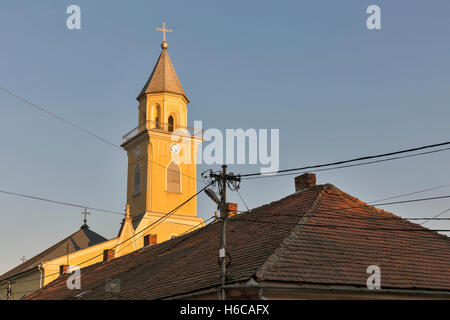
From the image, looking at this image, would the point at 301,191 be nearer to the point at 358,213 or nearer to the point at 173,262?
the point at 358,213

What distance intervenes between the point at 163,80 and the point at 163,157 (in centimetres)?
702

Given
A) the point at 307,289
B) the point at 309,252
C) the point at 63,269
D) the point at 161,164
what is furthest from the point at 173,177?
the point at 307,289

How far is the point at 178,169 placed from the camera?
55.4 meters

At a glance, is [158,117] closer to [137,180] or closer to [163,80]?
[163,80]

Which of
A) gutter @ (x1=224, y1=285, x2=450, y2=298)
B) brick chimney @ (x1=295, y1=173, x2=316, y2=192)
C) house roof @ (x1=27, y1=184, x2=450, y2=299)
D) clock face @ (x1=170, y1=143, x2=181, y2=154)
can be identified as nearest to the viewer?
gutter @ (x1=224, y1=285, x2=450, y2=298)

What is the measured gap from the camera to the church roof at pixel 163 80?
56.6 metres

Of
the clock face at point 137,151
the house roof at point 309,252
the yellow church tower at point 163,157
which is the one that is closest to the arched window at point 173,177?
the yellow church tower at point 163,157

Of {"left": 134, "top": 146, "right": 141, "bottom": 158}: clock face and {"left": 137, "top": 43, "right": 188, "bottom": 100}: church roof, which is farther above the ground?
{"left": 137, "top": 43, "right": 188, "bottom": 100}: church roof

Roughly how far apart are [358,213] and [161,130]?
1374 inches

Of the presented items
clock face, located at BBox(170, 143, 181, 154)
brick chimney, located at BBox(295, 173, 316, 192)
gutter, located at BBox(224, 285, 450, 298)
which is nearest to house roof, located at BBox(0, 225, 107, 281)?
clock face, located at BBox(170, 143, 181, 154)

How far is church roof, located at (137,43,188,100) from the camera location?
56562 millimetres

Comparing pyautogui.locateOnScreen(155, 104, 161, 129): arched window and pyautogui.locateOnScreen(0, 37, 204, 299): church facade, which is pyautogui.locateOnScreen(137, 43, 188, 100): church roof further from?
pyautogui.locateOnScreen(155, 104, 161, 129): arched window
